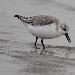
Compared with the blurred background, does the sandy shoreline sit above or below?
above

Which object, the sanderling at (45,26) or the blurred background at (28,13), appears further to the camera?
the blurred background at (28,13)

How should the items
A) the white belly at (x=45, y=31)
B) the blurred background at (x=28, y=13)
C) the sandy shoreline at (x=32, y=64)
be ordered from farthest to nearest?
the blurred background at (x=28, y=13) < the white belly at (x=45, y=31) < the sandy shoreline at (x=32, y=64)

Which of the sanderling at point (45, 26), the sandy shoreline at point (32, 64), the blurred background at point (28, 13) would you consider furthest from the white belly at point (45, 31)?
the blurred background at point (28, 13)

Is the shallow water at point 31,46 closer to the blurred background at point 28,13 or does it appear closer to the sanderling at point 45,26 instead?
the blurred background at point 28,13

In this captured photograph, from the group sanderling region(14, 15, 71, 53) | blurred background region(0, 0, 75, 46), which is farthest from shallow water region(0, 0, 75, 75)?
sanderling region(14, 15, 71, 53)

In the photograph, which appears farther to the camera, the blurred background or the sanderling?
the blurred background

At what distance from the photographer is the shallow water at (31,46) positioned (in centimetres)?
818

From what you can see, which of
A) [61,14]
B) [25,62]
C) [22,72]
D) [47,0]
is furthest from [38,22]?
[47,0]

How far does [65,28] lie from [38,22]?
0.88m

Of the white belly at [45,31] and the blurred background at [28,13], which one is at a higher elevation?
the white belly at [45,31]

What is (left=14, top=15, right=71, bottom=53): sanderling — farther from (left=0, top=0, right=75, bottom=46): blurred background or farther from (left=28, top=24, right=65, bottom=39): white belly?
(left=0, top=0, right=75, bottom=46): blurred background

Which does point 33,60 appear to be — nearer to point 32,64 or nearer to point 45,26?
point 32,64

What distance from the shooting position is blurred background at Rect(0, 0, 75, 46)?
11.4 m

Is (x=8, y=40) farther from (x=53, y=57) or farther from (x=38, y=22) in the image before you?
(x=53, y=57)
